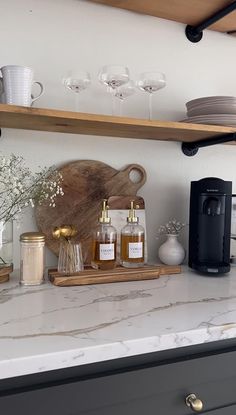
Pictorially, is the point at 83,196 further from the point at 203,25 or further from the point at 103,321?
the point at 203,25

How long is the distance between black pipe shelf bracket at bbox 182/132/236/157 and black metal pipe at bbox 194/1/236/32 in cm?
44

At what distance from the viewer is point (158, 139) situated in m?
1.38

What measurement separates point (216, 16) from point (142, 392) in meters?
1.28

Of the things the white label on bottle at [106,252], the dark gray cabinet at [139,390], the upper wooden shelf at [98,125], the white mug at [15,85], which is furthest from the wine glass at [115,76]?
the dark gray cabinet at [139,390]

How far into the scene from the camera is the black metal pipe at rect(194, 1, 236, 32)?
1.25m

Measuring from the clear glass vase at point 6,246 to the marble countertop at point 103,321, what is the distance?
0.05 metres

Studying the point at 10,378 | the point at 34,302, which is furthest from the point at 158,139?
the point at 10,378

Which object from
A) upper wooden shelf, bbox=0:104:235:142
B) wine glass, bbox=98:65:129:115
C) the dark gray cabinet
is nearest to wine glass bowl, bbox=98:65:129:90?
wine glass, bbox=98:65:129:115

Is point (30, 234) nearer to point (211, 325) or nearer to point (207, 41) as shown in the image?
point (211, 325)

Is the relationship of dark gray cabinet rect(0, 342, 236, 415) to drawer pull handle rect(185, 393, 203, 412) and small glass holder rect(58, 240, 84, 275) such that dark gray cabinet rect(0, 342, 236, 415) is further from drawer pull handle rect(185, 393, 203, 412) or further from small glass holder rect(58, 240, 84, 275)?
small glass holder rect(58, 240, 84, 275)

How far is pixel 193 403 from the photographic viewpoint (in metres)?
0.74

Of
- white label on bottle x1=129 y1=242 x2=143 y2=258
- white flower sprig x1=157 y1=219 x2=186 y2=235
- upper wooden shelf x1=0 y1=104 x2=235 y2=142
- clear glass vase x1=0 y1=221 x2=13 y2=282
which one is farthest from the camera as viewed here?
white flower sprig x1=157 y1=219 x2=186 y2=235

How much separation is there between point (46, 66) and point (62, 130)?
0.77ft

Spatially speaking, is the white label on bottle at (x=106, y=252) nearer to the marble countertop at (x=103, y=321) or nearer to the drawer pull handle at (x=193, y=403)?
the marble countertop at (x=103, y=321)
